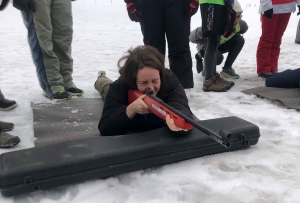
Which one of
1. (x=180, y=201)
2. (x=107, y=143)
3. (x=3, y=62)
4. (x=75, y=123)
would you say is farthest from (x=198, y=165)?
(x=3, y=62)

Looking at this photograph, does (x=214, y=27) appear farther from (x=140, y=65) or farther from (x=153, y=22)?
(x=140, y=65)

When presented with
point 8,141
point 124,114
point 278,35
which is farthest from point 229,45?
point 8,141

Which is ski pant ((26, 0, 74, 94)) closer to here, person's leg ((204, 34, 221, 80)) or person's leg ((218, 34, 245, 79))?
person's leg ((204, 34, 221, 80))

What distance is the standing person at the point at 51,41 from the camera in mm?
3051

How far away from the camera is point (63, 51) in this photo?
3.38 m

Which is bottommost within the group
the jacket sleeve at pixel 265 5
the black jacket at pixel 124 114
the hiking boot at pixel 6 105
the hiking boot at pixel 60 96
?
the hiking boot at pixel 60 96

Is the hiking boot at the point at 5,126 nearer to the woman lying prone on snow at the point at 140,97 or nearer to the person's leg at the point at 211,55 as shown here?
the woman lying prone on snow at the point at 140,97

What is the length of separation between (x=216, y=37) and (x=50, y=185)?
2.60 metres

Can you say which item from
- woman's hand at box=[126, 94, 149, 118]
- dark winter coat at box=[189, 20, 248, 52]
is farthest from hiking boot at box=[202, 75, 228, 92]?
woman's hand at box=[126, 94, 149, 118]

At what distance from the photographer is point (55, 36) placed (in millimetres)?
3279

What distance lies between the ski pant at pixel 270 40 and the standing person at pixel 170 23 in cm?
148

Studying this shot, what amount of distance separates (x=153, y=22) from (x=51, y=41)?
1017mm

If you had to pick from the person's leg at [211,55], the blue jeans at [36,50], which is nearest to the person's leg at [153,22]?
the person's leg at [211,55]

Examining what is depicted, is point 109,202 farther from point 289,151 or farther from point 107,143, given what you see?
point 289,151
